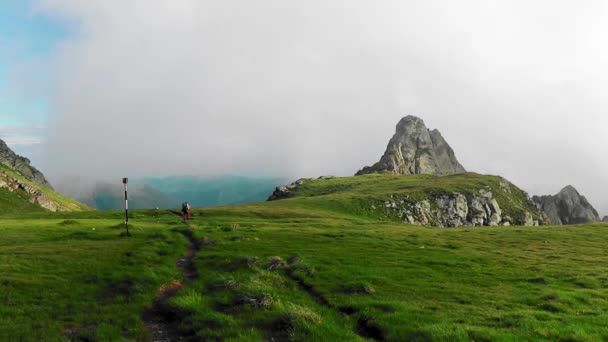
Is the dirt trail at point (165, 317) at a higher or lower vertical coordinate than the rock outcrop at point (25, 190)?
lower

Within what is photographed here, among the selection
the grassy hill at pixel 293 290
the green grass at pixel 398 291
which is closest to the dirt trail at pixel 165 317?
the grassy hill at pixel 293 290

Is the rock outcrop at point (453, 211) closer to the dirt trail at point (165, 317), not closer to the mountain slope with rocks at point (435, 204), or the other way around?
the mountain slope with rocks at point (435, 204)

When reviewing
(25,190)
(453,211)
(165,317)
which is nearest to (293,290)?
(165,317)

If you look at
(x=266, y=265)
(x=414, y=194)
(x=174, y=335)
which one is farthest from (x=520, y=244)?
(x=414, y=194)

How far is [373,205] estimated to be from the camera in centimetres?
13712

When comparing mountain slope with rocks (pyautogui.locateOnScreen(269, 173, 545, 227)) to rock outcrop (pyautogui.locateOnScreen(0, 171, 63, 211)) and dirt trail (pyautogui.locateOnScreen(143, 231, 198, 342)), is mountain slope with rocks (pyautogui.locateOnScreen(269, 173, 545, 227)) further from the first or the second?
rock outcrop (pyautogui.locateOnScreen(0, 171, 63, 211))

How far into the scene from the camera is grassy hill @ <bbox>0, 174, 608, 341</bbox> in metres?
18.4

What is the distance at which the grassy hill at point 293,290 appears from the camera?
1838cm

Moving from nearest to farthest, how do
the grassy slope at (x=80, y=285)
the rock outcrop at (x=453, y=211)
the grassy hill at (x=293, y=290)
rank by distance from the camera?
the grassy hill at (x=293, y=290) < the grassy slope at (x=80, y=285) < the rock outcrop at (x=453, y=211)

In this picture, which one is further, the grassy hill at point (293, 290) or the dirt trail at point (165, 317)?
the grassy hill at point (293, 290)

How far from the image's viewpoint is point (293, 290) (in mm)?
26109

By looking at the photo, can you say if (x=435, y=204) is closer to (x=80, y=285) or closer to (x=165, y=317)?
(x=80, y=285)

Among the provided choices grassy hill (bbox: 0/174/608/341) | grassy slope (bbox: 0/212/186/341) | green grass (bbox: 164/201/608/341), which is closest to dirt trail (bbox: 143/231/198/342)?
grassy hill (bbox: 0/174/608/341)

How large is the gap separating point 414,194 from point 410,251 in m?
116
